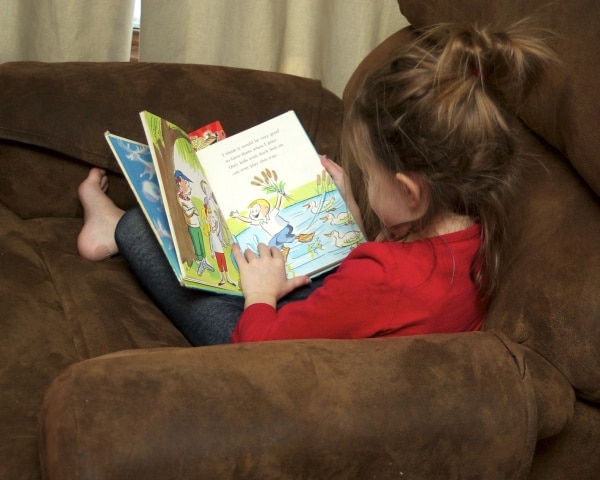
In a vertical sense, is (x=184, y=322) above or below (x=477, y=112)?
below

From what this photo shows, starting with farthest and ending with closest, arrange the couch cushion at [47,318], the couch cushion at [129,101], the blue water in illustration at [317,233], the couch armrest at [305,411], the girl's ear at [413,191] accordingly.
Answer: the couch cushion at [129,101] → the blue water in illustration at [317,233] → the girl's ear at [413,191] → the couch cushion at [47,318] → the couch armrest at [305,411]

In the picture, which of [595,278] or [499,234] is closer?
[595,278]

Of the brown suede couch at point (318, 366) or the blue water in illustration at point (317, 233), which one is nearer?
the brown suede couch at point (318, 366)

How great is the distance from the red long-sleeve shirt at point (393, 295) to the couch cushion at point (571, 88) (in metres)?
0.18

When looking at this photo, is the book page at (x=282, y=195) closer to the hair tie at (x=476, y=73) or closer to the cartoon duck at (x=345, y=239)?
the cartoon duck at (x=345, y=239)

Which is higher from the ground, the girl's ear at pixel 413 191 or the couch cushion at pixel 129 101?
the girl's ear at pixel 413 191

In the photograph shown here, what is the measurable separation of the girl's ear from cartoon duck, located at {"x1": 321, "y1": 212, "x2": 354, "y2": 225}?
26 centimetres

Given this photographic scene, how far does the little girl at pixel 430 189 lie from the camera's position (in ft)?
3.49

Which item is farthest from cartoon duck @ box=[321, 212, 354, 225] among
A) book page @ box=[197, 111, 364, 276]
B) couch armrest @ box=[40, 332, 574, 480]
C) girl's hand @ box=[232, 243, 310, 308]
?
couch armrest @ box=[40, 332, 574, 480]

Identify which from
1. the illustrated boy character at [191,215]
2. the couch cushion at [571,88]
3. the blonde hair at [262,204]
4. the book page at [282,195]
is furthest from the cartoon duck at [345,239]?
the couch cushion at [571,88]

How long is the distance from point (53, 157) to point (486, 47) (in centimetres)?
80

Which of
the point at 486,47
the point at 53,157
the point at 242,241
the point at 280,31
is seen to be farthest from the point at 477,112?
the point at 280,31

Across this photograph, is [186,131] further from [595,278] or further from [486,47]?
[595,278]

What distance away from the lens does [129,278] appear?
55.3 inches
